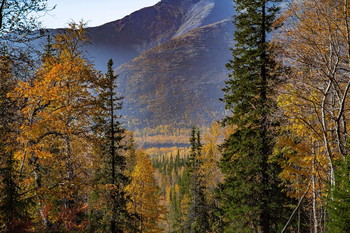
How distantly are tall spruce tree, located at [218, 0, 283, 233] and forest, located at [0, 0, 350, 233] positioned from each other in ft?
0.18

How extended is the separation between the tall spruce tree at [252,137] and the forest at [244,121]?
54 mm

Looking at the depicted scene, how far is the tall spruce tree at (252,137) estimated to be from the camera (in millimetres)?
12219

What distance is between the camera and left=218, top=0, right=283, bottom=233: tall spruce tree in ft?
40.1

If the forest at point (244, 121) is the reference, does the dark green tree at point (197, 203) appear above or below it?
below

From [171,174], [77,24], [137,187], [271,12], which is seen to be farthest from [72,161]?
[171,174]

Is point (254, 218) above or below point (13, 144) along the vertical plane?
below

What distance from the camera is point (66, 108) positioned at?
10336mm

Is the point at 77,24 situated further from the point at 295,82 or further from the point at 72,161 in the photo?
the point at 295,82

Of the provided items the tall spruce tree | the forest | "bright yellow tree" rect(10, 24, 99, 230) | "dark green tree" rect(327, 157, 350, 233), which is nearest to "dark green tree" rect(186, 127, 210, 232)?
the forest

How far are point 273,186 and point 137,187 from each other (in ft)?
50.9

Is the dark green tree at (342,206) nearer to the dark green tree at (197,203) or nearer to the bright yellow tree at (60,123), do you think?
the bright yellow tree at (60,123)

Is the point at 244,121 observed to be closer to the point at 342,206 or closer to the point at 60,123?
the point at 60,123

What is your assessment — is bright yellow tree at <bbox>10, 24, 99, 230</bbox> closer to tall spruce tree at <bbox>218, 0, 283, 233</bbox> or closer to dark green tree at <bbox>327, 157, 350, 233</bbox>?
tall spruce tree at <bbox>218, 0, 283, 233</bbox>

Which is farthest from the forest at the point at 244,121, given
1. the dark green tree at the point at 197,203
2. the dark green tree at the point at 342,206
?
the dark green tree at the point at 197,203
